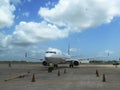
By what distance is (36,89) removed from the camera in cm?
2053

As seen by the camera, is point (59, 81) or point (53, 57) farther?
point (53, 57)

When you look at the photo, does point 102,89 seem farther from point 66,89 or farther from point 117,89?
point 66,89

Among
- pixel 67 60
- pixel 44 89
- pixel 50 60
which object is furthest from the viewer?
pixel 67 60

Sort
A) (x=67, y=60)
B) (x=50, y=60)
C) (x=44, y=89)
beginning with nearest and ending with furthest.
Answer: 1. (x=44, y=89)
2. (x=50, y=60)
3. (x=67, y=60)

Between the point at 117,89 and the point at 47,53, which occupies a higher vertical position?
the point at 47,53

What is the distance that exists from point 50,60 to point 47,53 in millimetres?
1934

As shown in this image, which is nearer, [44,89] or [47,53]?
[44,89]

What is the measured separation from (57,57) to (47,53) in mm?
2323

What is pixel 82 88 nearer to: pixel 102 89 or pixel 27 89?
pixel 102 89

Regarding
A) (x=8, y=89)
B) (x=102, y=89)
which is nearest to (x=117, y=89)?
(x=102, y=89)

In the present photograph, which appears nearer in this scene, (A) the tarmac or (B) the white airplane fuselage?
(A) the tarmac

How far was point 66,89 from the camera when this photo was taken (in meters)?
20.5

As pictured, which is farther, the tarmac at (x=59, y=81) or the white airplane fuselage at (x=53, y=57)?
the white airplane fuselage at (x=53, y=57)

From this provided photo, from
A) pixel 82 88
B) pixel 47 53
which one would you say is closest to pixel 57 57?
pixel 47 53
